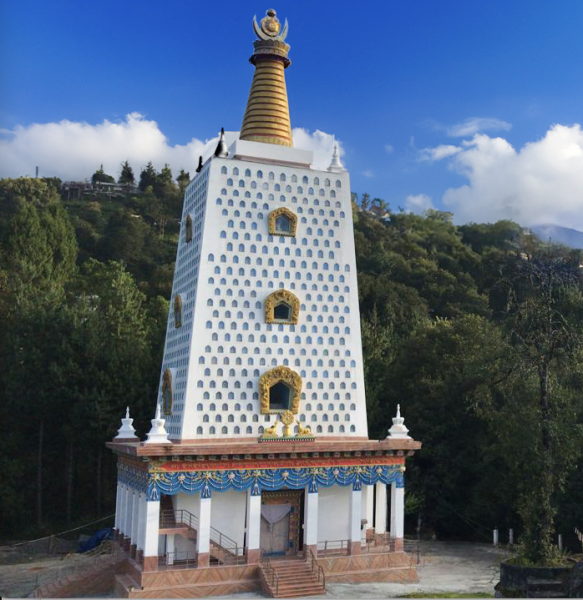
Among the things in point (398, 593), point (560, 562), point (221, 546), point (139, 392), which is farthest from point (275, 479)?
point (139, 392)

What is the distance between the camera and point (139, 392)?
26328 millimetres

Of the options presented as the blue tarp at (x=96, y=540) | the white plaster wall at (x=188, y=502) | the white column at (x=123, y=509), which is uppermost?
the white plaster wall at (x=188, y=502)

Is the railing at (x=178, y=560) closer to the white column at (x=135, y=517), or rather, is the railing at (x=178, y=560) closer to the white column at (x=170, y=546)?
the white column at (x=170, y=546)

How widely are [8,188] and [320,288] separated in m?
41.8

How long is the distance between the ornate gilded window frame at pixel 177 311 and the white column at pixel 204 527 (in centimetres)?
498

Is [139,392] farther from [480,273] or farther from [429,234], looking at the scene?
[429,234]

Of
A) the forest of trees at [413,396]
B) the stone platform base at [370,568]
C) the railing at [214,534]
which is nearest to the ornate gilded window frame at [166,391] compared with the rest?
the railing at [214,534]

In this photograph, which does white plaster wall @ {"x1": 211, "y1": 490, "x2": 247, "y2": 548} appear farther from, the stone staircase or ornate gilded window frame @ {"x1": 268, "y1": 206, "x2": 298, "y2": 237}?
ornate gilded window frame @ {"x1": 268, "y1": 206, "x2": 298, "y2": 237}

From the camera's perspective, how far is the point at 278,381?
1803 cm

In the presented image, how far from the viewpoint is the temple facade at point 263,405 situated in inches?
A: 631

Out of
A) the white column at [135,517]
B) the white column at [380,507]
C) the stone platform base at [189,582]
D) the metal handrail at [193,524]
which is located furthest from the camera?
the white column at [380,507]

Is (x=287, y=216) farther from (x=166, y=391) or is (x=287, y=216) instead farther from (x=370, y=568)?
(x=370, y=568)

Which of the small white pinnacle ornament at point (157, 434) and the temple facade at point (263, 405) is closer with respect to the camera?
the small white pinnacle ornament at point (157, 434)

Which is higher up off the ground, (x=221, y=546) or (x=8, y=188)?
(x=8, y=188)
